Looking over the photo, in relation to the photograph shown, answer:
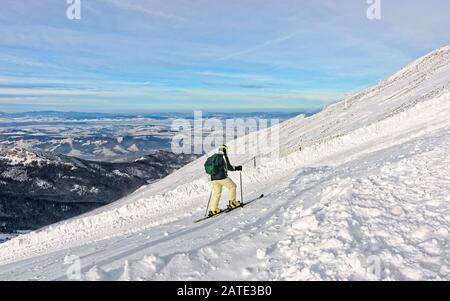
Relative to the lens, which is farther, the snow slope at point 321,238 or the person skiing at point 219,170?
the person skiing at point 219,170

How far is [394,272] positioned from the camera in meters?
7.08

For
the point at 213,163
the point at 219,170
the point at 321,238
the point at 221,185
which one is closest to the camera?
the point at 321,238

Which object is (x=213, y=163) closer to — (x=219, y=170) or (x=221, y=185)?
(x=219, y=170)

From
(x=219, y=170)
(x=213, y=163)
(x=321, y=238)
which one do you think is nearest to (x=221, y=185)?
(x=219, y=170)

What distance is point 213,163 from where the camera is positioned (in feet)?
44.7

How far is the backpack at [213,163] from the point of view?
13.6m

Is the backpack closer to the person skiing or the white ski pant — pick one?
A: the person skiing

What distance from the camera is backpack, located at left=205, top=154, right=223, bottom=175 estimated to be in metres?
13.6

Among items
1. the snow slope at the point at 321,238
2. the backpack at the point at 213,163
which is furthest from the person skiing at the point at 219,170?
the snow slope at the point at 321,238

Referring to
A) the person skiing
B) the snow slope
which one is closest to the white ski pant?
the person skiing

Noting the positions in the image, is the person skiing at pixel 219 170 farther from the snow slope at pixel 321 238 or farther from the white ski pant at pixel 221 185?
the snow slope at pixel 321 238

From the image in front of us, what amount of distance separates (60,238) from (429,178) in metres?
20.2
